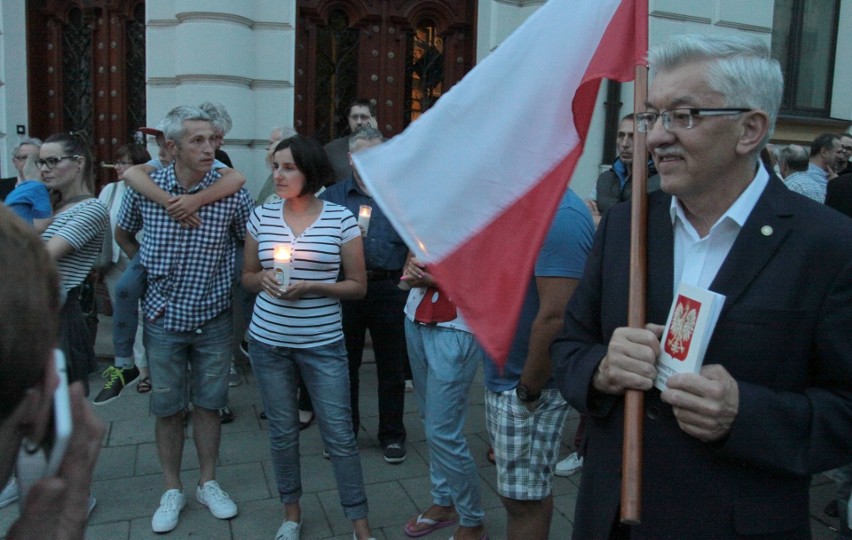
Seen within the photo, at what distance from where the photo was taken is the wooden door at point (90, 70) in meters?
7.31

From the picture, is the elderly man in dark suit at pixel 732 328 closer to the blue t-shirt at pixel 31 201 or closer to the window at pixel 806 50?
the blue t-shirt at pixel 31 201

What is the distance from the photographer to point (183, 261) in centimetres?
348

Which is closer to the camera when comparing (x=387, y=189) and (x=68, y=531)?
(x=68, y=531)

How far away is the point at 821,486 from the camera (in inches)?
165

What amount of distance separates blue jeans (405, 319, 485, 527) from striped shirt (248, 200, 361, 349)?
496 millimetres

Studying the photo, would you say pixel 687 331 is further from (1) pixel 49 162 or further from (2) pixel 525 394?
(1) pixel 49 162

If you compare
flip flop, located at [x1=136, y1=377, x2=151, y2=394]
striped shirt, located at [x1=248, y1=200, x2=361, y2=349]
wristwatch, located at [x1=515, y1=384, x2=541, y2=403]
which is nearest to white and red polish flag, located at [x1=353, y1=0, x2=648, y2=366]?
wristwatch, located at [x1=515, y1=384, x2=541, y2=403]

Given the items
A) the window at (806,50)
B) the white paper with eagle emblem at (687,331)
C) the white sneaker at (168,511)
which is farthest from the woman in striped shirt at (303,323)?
the window at (806,50)

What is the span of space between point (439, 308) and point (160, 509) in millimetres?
1762

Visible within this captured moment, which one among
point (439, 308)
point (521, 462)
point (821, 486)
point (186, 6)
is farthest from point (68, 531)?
point (186, 6)

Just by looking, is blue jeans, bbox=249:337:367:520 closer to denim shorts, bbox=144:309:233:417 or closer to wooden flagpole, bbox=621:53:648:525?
denim shorts, bbox=144:309:233:417

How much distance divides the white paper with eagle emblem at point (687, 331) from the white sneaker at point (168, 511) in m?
2.80

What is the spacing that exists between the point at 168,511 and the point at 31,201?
1731 millimetres

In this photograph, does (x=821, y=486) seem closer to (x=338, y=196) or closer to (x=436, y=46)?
(x=338, y=196)
